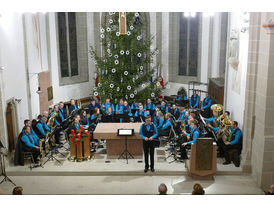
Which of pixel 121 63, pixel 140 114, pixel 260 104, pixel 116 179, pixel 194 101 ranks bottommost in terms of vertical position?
pixel 116 179

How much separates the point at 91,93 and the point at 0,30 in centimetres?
824

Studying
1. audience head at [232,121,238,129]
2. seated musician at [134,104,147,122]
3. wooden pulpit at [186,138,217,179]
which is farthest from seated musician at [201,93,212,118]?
wooden pulpit at [186,138,217,179]

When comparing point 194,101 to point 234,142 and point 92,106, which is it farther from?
point 234,142

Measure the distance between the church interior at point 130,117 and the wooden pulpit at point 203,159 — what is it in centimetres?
3

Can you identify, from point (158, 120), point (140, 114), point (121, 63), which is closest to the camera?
point (158, 120)

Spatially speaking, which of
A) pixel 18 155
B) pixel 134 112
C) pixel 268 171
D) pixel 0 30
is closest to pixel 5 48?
pixel 0 30

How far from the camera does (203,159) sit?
357 inches

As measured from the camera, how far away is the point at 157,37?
A: 17859 mm

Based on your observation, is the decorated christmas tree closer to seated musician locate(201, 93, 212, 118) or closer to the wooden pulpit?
seated musician locate(201, 93, 212, 118)

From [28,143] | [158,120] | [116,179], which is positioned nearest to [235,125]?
[158,120]

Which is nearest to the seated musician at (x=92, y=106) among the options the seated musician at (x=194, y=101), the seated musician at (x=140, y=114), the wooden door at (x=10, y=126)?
the seated musician at (x=140, y=114)

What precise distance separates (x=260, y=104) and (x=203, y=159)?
83.1 inches

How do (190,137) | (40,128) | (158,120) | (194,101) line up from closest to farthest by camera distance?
(190,137) < (40,128) < (158,120) < (194,101)

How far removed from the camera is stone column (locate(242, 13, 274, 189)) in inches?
323
